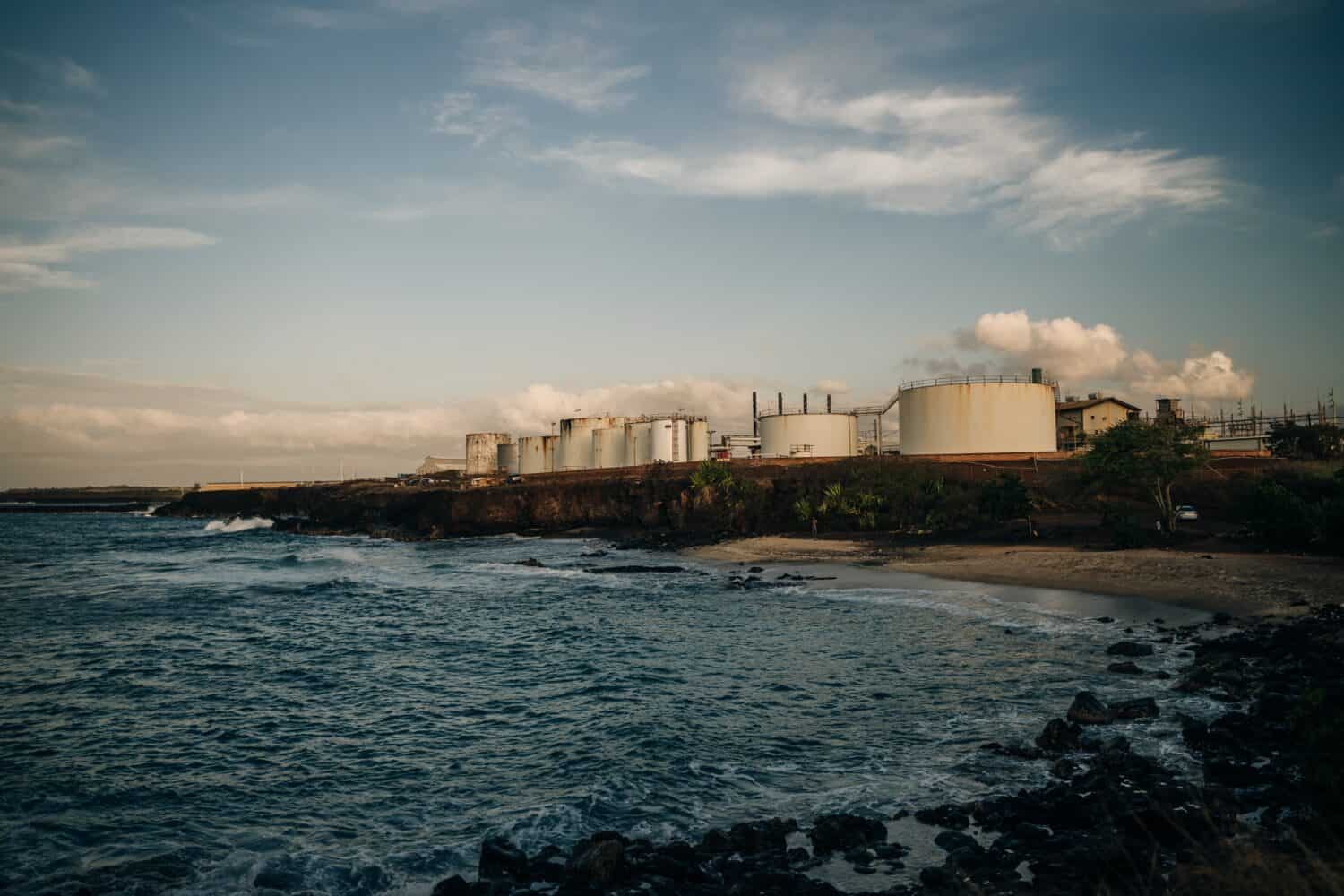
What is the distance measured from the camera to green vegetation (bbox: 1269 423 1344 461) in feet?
184

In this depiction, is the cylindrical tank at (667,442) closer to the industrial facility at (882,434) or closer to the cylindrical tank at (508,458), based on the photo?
the industrial facility at (882,434)

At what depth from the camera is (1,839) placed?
13.4 meters

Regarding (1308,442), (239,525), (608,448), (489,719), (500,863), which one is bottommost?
(239,525)

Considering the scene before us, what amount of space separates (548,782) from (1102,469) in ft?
127

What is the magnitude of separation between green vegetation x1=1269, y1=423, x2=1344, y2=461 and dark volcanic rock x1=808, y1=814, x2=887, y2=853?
57.9 meters

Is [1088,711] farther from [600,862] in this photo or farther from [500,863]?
[500,863]

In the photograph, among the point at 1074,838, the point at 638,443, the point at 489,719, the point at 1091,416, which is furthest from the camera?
the point at 638,443

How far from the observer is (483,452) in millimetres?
133250

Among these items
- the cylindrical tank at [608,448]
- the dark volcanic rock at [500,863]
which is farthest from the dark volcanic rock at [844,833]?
the cylindrical tank at [608,448]

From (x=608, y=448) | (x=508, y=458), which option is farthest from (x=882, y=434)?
(x=508, y=458)

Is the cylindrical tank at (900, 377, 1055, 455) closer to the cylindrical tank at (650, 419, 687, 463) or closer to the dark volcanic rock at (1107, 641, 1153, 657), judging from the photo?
the cylindrical tank at (650, 419, 687, 463)

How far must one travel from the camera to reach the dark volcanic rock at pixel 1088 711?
648 inches

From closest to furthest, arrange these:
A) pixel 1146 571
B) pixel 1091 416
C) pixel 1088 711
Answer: pixel 1088 711
pixel 1146 571
pixel 1091 416

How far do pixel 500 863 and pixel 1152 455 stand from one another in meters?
40.0
